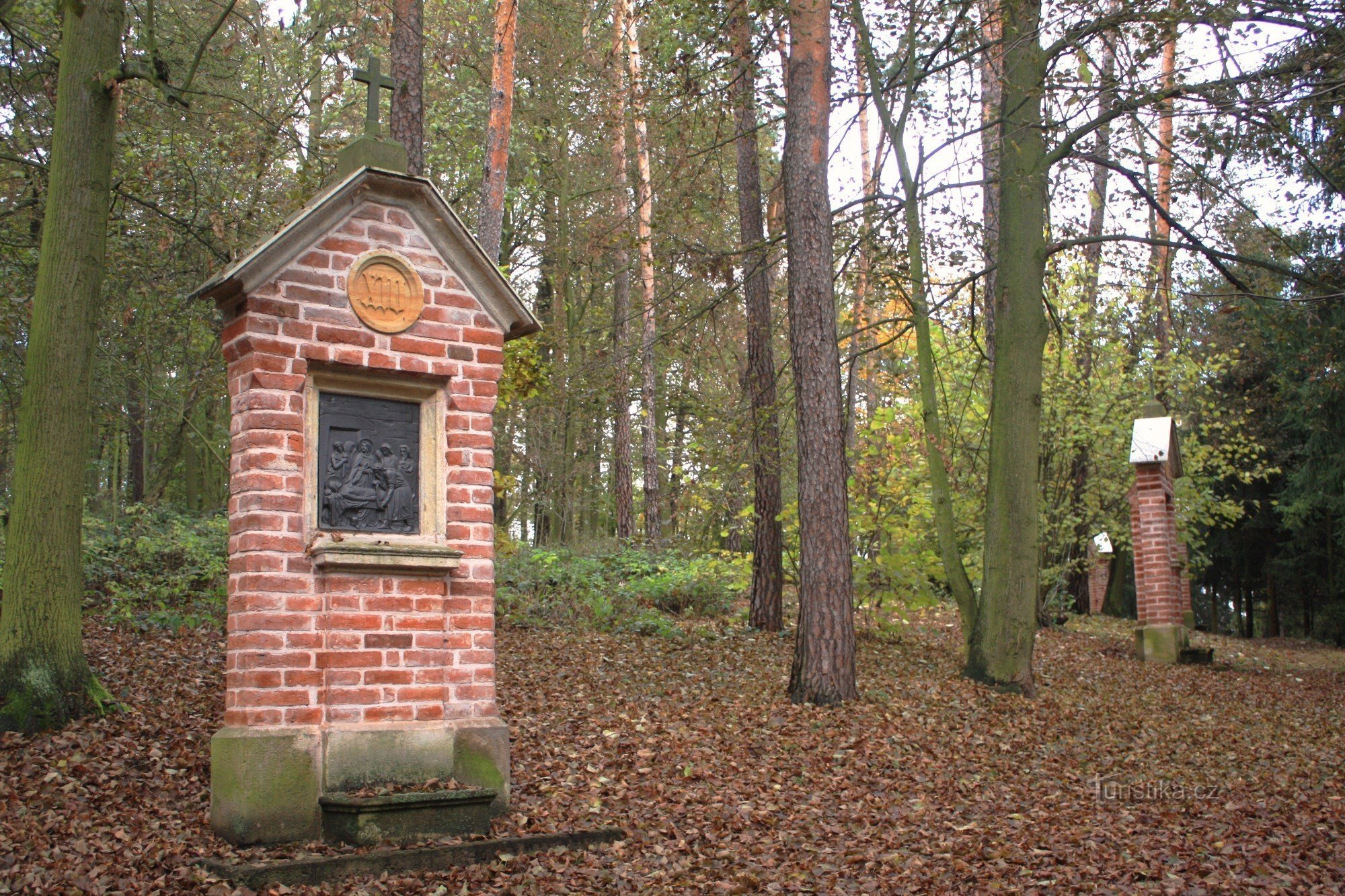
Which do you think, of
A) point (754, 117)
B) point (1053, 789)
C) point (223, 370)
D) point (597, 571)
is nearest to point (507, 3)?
point (754, 117)

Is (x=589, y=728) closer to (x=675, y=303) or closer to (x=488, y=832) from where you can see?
(x=488, y=832)

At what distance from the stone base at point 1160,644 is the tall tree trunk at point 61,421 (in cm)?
1349

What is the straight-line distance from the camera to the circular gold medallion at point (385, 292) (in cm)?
545

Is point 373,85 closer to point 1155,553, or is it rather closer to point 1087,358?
point 1155,553

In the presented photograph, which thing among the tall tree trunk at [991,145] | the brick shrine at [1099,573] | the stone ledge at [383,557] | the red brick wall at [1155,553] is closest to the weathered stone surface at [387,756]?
the stone ledge at [383,557]

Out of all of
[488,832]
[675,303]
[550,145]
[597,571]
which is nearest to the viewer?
[488,832]

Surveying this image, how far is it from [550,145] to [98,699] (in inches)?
639

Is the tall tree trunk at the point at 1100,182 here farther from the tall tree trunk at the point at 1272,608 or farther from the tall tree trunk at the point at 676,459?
the tall tree trunk at the point at 1272,608

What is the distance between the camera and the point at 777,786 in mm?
6699

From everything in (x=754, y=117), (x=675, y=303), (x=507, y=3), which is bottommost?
(x=675, y=303)

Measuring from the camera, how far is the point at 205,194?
9.91 meters

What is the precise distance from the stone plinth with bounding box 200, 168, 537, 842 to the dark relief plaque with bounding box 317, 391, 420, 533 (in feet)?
0.03

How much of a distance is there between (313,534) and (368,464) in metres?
0.45

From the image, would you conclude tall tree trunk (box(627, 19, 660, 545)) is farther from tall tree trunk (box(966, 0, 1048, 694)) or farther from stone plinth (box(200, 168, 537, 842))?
stone plinth (box(200, 168, 537, 842))
